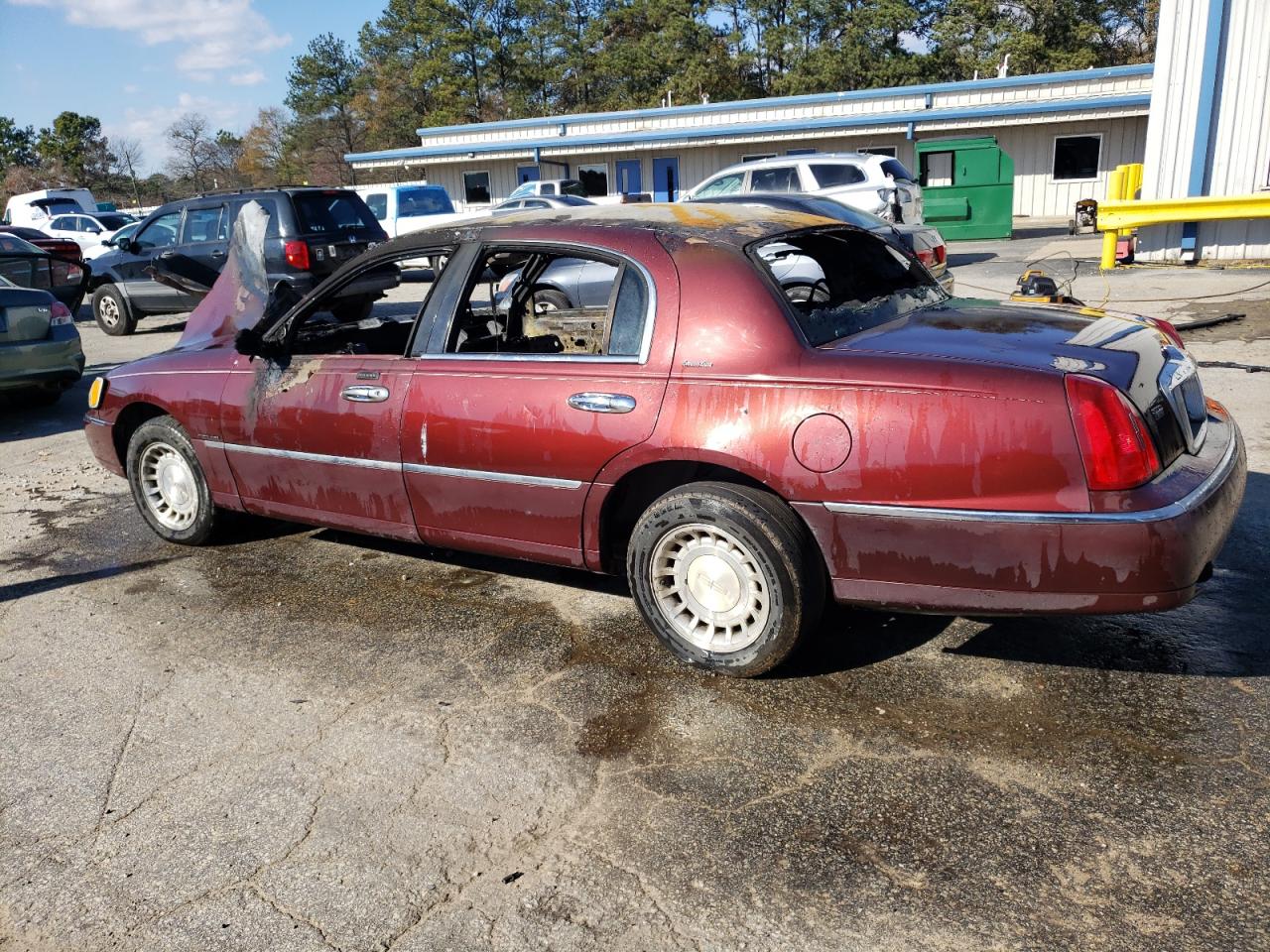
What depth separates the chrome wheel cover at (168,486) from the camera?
5.29m

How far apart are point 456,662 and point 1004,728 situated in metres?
1.98

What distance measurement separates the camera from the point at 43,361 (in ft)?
27.7

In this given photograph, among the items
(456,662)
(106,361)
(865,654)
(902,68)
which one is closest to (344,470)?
(456,662)

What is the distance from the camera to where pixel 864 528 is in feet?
10.7

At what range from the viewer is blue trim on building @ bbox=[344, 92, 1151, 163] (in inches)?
982

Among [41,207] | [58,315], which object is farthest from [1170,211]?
[41,207]

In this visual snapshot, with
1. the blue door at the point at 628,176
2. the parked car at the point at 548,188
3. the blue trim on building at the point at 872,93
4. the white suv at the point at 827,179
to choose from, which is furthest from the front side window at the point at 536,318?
the blue door at the point at 628,176

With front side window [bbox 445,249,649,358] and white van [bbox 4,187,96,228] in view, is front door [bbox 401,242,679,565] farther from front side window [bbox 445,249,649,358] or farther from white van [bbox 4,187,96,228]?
white van [bbox 4,187,96,228]

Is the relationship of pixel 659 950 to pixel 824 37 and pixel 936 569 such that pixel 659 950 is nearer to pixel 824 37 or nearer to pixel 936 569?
pixel 936 569

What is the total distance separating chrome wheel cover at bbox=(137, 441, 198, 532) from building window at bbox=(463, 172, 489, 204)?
3054cm

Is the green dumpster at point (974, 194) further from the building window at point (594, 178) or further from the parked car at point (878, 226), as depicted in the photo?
the parked car at point (878, 226)

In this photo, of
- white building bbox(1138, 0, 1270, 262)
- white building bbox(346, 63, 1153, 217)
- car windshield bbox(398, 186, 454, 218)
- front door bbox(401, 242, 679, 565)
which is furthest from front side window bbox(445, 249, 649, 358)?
white building bbox(346, 63, 1153, 217)

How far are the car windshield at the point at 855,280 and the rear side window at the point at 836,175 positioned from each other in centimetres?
1151

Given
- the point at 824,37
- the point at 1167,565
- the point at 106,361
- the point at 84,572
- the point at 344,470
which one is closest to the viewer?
the point at 1167,565
